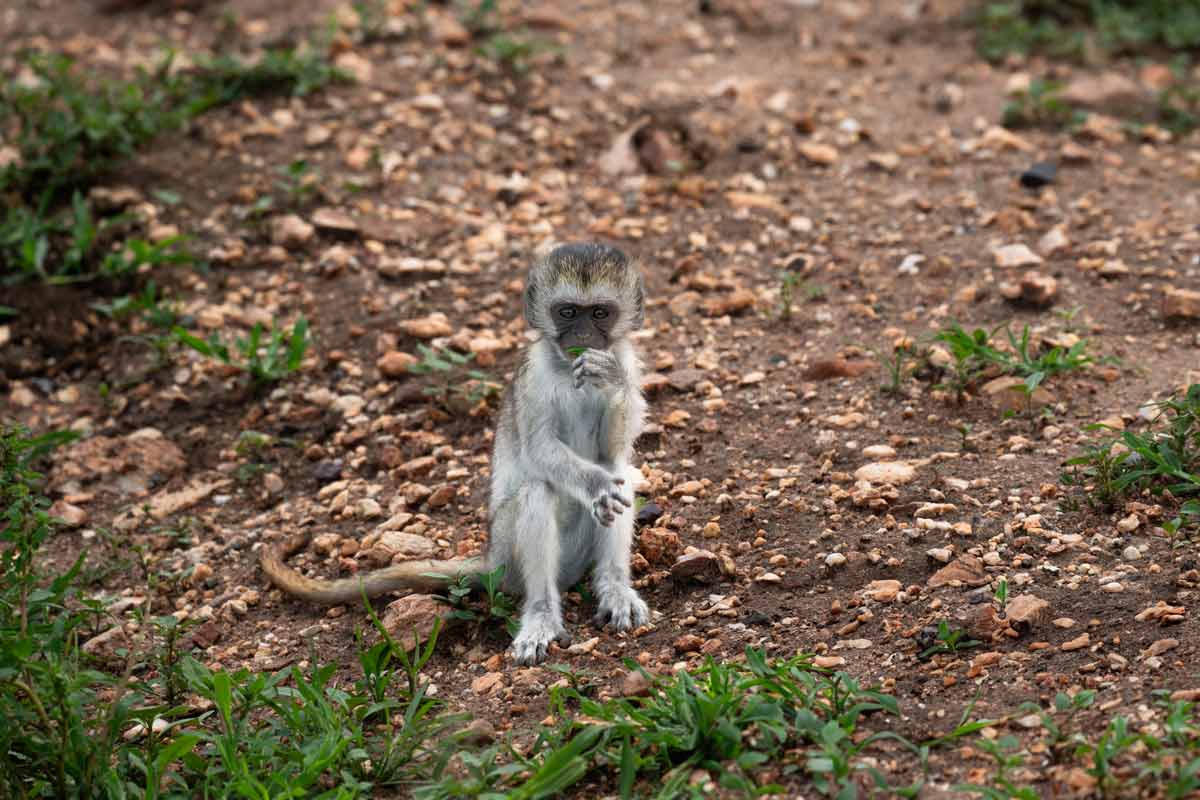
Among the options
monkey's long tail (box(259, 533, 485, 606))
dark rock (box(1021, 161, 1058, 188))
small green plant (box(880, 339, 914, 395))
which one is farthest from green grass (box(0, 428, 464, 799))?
dark rock (box(1021, 161, 1058, 188))

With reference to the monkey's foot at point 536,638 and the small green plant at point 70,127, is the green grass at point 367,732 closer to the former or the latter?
the monkey's foot at point 536,638

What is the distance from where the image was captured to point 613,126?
9.84 meters

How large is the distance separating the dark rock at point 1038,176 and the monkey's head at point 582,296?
3.93 m

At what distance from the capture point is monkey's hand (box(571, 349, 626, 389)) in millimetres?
5941

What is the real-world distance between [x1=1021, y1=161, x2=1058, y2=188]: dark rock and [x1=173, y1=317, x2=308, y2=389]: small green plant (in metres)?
4.80

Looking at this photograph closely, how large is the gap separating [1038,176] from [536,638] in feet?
17.1

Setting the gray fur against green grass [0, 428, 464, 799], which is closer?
green grass [0, 428, 464, 799]

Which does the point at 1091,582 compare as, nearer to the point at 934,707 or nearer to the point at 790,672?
the point at 934,707

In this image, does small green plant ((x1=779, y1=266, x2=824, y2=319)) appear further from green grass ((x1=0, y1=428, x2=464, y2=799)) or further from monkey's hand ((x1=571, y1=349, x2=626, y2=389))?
green grass ((x1=0, y1=428, x2=464, y2=799))

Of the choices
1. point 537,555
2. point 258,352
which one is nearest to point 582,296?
point 537,555

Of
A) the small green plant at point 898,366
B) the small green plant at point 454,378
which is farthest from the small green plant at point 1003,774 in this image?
the small green plant at point 454,378

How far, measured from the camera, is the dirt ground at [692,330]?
5.61 meters

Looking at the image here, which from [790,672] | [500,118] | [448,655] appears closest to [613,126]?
[500,118]

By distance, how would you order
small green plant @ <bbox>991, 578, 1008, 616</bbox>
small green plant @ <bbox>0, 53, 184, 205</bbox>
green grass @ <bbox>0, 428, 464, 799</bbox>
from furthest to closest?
small green plant @ <bbox>0, 53, 184, 205</bbox> → small green plant @ <bbox>991, 578, 1008, 616</bbox> → green grass @ <bbox>0, 428, 464, 799</bbox>
